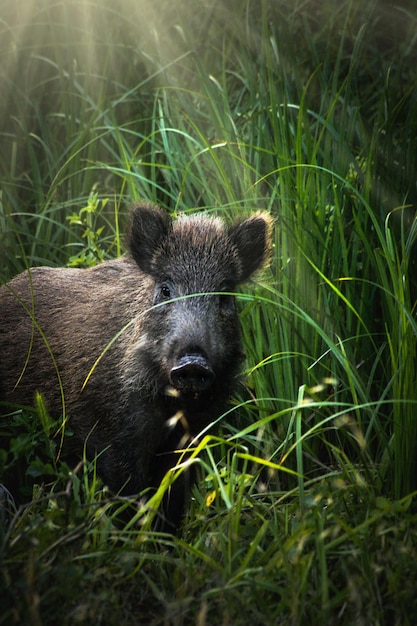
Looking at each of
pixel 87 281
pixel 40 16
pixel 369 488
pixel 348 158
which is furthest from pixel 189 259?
pixel 40 16

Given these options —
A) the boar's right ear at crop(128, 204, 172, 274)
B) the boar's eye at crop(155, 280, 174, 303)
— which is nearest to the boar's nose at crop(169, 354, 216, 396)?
the boar's eye at crop(155, 280, 174, 303)

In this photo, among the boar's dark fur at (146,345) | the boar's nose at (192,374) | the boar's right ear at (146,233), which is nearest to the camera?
the boar's nose at (192,374)

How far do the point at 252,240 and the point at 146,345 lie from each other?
76 cm

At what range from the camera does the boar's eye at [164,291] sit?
4086 mm

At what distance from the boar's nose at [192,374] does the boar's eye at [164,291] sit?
1.82 feet

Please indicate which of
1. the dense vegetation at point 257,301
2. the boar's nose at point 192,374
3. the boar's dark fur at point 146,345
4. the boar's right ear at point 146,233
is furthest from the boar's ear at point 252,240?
A: the boar's nose at point 192,374

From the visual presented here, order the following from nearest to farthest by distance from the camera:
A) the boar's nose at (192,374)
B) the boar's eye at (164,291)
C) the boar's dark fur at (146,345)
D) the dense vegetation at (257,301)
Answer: the dense vegetation at (257,301)
the boar's nose at (192,374)
the boar's dark fur at (146,345)
the boar's eye at (164,291)

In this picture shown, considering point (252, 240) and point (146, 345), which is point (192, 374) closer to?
point (146, 345)

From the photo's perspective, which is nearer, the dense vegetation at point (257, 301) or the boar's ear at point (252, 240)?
the dense vegetation at point (257, 301)

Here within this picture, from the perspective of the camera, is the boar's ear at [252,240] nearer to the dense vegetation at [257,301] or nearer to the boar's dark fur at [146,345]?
the boar's dark fur at [146,345]

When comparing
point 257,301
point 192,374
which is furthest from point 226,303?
point 192,374

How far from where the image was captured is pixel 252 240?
4309 millimetres

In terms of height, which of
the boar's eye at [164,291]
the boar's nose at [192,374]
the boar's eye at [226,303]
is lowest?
the boar's nose at [192,374]

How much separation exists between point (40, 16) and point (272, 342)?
3.29 m
